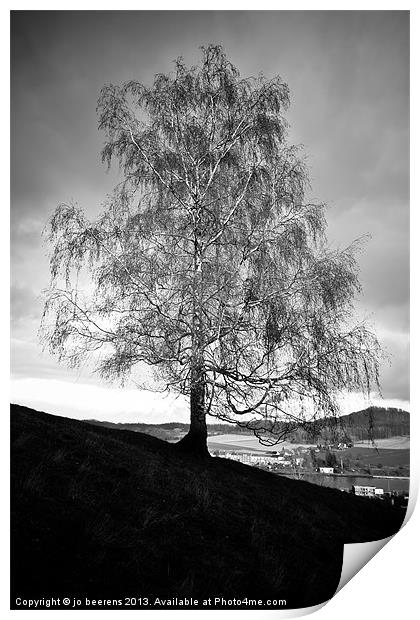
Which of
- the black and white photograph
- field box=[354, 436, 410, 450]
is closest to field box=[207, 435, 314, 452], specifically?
the black and white photograph

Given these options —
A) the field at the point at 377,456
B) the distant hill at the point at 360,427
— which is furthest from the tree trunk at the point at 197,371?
the field at the point at 377,456

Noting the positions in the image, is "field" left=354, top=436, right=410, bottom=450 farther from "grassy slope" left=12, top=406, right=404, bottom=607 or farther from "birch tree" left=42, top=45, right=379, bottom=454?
"birch tree" left=42, top=45, right=379, bottom=454

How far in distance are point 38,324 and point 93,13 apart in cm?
277

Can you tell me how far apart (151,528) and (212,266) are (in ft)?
9.75

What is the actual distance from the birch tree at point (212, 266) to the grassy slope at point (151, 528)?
88cm

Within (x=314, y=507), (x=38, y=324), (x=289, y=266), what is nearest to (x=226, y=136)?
(x=289, y=266)

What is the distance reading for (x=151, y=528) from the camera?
3352 mm

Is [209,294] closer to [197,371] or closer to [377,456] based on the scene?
[197,371]

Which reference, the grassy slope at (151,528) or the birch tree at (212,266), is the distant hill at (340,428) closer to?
the birch tree at (212,266)

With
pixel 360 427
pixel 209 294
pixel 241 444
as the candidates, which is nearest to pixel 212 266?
pixel 209 294

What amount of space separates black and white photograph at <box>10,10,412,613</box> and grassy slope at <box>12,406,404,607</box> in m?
0.02

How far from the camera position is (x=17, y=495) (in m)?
3.25

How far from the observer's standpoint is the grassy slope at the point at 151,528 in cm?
288

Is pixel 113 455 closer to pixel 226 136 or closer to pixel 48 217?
pixel 48 217
